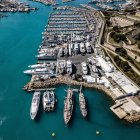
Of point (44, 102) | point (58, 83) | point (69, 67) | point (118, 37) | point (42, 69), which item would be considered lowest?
point (58, 83)

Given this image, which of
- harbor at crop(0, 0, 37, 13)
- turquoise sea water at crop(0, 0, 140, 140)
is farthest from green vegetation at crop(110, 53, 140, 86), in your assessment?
harbor at crop(0, 0, 37, 13)

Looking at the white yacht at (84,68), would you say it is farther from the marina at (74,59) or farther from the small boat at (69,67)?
the small boat at (69,67)

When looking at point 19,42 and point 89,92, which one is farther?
point 19,42

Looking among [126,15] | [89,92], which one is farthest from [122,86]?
[126,15]

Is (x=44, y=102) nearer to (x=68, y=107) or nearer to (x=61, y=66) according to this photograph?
(x=68, y=107)

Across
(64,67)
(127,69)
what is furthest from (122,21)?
(64,67)

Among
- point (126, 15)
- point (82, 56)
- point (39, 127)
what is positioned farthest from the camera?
point (126, 15)

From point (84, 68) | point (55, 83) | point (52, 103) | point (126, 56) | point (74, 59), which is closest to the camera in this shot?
point (52, 103)

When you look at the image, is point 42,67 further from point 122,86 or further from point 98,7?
point 98,7
